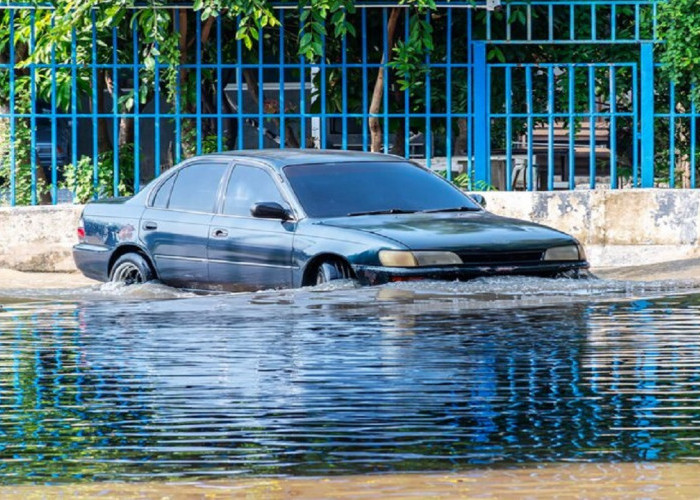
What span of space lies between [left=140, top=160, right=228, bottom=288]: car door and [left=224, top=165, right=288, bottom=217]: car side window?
0.38ft

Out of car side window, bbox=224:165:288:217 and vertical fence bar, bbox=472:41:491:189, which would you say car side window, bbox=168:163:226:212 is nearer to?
car side window, bbox=224:165:288:217

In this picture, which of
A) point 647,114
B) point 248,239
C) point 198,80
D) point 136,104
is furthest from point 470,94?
point 248,239

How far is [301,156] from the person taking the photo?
41.3ft

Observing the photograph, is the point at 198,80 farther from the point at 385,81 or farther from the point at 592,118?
the point at 592,118

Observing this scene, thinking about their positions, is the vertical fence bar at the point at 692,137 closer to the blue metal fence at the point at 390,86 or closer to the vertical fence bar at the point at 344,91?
the blue metal fence at the point at 390,86

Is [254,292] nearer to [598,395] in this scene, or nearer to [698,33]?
[598,395]

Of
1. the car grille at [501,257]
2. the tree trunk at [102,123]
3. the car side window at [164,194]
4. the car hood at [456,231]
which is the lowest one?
the car grille at [501,257]

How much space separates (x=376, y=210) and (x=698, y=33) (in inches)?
196

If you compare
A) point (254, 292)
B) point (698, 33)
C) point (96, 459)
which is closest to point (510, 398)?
point (96, 459)

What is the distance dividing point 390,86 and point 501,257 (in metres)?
5.98

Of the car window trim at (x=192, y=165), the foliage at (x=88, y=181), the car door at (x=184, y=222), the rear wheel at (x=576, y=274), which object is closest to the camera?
the rear wheel at (x=576, y=274)

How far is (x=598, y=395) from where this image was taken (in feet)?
24.1

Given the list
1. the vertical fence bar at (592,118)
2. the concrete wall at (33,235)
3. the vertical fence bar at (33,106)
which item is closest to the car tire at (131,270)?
the concrete wall at (33,235)

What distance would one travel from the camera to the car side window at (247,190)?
40.0ft
